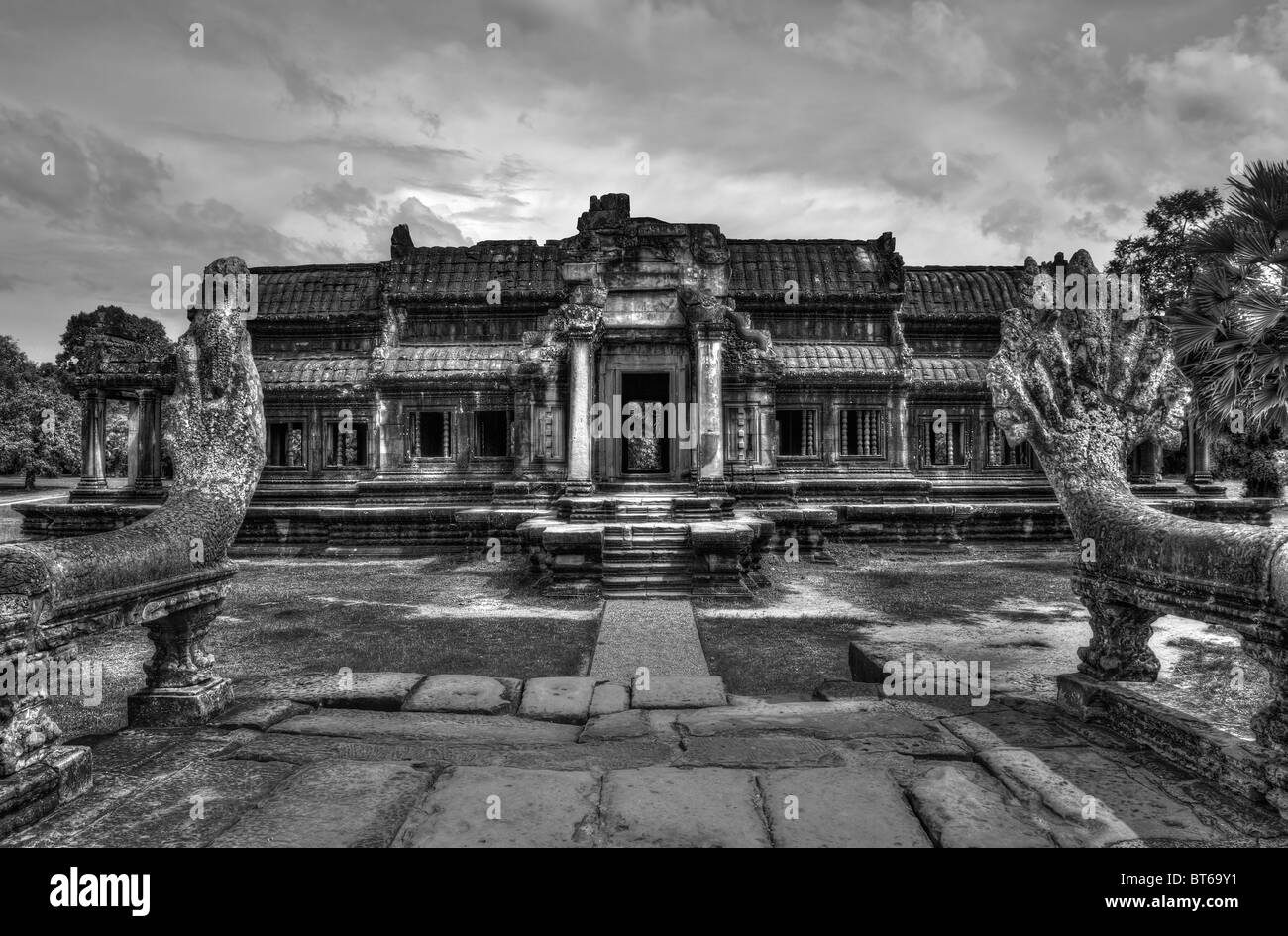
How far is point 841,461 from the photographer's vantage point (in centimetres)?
1770

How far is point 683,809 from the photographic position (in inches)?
113

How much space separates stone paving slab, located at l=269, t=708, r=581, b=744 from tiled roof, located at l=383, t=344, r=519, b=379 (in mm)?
13909

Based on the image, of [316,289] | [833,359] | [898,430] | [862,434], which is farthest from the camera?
[316,289]

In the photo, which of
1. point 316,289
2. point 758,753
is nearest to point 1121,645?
point 758,753

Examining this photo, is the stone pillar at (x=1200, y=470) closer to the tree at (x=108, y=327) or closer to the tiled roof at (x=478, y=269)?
the tiled roof at (x=478, y=269)

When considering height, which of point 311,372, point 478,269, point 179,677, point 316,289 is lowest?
point 179,677

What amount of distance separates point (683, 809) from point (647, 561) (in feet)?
26.9

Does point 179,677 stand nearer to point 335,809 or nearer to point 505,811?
point 335,809

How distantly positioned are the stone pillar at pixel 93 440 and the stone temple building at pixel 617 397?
0.06 metres

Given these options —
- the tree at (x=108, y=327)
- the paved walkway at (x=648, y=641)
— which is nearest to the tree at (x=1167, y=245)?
the paved walkway at (x=648, y=641)

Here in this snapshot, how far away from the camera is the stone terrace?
2693 mm

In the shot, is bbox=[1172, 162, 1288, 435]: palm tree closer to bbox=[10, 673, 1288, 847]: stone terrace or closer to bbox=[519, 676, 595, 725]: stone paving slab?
bbox=[10, 673, 1288, 847]: stone terrace

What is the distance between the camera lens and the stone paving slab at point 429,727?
13.0 feet
